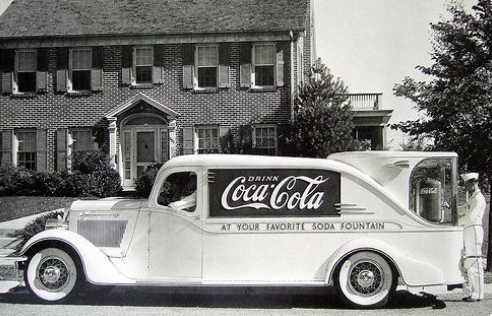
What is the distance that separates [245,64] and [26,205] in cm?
774

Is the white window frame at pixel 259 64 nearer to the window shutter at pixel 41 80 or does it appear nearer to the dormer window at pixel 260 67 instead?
the dormer window at pixel 260 67

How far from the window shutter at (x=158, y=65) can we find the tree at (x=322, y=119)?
458 cm

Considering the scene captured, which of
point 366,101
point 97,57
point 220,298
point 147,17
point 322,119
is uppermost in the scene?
point 147,17

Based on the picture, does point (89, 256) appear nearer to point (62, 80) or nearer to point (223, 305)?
point (223, 305)

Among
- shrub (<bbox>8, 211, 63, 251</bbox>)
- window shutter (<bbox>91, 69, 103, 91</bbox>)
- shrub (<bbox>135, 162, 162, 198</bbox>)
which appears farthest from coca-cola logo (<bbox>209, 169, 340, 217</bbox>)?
window shutter (<bbox>91, 69, 103, 91</bbox>)

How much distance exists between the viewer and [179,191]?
7078 mm

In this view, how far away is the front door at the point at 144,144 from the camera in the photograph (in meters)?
17.8

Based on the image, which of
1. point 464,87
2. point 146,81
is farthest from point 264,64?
point 464,87

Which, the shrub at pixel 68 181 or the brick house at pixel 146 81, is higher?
the brick house at pixel 146 81

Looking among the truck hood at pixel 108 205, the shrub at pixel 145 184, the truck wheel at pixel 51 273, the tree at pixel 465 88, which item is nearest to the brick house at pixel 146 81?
the shrub at pixel 145 184

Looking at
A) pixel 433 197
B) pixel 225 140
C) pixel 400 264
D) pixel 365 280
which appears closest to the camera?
pixel 400 264

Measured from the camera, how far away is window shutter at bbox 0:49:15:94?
18.3 m

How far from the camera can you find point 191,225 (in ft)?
22.2

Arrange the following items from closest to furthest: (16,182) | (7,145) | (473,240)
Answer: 1. (473,240)
2. (16,182)
3. (7,145)
